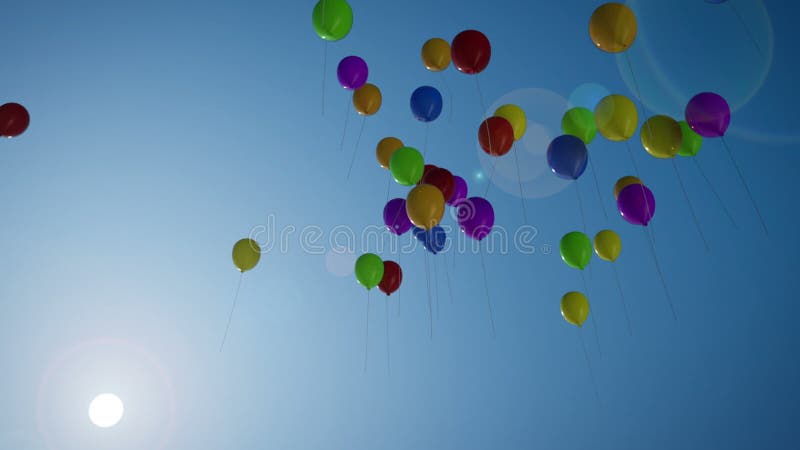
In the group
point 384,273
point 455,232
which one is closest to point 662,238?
point 455,232

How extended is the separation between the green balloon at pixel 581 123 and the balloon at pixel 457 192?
1.06 meters

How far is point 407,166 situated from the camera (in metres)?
3.77

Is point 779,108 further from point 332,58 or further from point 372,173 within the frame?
Result: point 332,58

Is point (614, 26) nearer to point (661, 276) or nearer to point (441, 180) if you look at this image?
point (441, 180)

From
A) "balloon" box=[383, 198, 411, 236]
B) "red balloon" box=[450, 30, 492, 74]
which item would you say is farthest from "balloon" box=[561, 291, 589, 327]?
"red balloon" box=[450, 30, 492, 74]

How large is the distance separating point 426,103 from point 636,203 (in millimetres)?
1983

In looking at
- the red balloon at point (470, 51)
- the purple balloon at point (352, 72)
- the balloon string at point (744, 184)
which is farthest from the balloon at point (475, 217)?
the balloon string at point (744, 184)

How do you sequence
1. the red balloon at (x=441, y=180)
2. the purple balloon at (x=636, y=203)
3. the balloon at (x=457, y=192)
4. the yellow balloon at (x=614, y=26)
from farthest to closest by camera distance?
the balloon at (x=457, y=192) < the red balloon at (x=441, y=180) < the purple balloon at (x=636, y=203) < the yellow balloon at (x=614, y=26)

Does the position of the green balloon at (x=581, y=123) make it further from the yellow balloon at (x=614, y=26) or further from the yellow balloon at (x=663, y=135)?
the yellow balloon at (x=614, y=26)

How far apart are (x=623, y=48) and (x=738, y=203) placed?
4.53m

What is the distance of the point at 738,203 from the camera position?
654 centimetres

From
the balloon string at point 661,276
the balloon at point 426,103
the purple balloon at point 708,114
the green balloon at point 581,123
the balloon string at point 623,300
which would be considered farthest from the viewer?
the balloon string at point 623,300

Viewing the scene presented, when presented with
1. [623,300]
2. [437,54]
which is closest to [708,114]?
[437,54]

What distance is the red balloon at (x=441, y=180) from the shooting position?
12.6 feet
